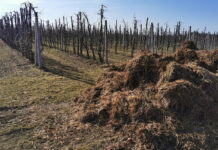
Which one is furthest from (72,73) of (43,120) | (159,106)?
(159,106)

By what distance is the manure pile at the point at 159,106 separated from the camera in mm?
4184

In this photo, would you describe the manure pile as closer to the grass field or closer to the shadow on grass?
the grass field

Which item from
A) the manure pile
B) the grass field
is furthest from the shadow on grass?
the manure pile

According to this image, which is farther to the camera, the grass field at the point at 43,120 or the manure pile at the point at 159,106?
the grass field at the point at 43,120

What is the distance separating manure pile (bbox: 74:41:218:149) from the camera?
4.18m

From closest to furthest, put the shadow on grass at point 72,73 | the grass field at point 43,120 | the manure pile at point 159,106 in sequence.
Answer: the manure pile at point 159,106 → the grass field at point 43,120 → the shadow on grass at point 72,73

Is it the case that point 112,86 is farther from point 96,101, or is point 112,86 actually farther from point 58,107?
point 58,107

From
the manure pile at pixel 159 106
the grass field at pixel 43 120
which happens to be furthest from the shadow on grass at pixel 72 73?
the manure pile at pixel 159 106

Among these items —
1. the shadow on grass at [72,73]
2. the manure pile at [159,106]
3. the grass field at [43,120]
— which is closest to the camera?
the manure pile at [159,106]

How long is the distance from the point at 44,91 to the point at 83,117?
437cm

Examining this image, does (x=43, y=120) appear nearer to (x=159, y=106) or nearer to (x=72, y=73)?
(x=159, y=106)

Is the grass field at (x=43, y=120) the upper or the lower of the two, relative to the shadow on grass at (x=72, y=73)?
lower

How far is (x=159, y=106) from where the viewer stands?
4.89m

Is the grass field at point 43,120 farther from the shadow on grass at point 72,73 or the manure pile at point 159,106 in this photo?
the shadow on grass at point 72,73
